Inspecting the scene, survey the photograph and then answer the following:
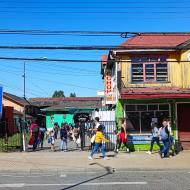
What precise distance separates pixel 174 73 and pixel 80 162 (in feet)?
28.6

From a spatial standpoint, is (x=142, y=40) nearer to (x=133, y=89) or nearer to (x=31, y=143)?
(x=133, y=89)

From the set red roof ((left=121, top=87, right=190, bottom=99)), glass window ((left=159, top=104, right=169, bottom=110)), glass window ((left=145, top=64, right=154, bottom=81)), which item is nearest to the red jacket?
red roof ((left=121, top=87, right=190, bottom=99))

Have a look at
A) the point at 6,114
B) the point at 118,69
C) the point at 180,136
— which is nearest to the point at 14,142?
the point at 118,69

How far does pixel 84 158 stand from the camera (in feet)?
67.9

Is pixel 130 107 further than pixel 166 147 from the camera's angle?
Yes

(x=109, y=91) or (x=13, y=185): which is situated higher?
(x=109, y=91)

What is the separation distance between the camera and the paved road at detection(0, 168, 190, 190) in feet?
43.2

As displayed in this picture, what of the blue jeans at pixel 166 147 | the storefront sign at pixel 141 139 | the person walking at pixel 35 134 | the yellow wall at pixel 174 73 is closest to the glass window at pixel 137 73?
the yellow wall at pixel 174 73

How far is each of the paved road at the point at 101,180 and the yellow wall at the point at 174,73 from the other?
344 inches

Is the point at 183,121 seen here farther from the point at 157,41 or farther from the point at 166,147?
the point at 157,41

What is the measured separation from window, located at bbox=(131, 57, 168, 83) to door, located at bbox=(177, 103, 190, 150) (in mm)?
1753

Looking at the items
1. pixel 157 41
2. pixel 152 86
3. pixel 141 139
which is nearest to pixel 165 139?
pixel 141 139

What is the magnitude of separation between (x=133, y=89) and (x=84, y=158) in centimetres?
579

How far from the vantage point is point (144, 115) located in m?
24.9
